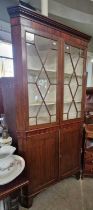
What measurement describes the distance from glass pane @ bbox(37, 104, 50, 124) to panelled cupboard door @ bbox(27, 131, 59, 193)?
0.15m

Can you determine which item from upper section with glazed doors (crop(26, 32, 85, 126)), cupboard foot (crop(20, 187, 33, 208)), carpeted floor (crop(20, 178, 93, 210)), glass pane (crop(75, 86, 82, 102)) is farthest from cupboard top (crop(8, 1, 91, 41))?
carpeted floor (crop(20, 178, 93, 210))

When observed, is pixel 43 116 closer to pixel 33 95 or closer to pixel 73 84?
pixel 33 95

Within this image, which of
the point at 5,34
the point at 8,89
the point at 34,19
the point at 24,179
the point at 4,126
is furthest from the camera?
the point at 5,34

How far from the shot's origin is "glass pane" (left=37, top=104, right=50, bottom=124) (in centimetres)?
169

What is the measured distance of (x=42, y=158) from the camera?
1.72 meters

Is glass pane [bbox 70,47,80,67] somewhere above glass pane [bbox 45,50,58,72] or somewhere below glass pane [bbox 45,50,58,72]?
above

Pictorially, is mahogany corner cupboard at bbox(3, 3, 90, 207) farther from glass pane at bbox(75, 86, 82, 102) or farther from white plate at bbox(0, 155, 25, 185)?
white plate at bbox(0, 155, 25, 185)

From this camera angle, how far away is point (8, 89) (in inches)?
63.0

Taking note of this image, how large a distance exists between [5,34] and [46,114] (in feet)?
4.79

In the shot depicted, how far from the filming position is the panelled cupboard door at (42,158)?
162 cm

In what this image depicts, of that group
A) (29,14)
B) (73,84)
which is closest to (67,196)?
(73,84)

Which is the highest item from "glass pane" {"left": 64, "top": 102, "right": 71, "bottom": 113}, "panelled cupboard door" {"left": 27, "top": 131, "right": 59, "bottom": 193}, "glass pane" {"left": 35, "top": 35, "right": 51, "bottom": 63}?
"glass pane" {"left": 35, "top": 35, "right": 51, "bottom": 63}

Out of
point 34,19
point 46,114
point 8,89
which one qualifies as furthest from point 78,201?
point 34,19

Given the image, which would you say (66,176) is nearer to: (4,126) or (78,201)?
(78,201)
